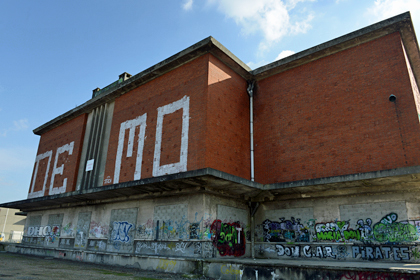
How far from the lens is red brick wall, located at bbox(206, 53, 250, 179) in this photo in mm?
15930

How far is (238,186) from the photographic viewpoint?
1509 cm

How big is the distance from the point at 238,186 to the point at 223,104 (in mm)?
4878

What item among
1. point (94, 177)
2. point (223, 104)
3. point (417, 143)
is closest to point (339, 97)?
point (417, 143)

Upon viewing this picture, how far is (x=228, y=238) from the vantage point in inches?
623

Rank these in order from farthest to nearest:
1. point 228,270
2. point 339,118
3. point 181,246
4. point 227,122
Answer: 1. point 227,122
2. point 339,118
3. point 181,246
4. point 228,270

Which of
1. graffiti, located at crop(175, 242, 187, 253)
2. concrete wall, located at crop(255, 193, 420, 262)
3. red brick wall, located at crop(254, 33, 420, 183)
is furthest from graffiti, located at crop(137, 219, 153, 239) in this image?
red brick wall, located at crop(254, 33, 420, 183)

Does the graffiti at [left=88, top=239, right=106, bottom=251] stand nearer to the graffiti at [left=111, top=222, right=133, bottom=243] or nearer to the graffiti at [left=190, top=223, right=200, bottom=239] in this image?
the graffiti at [left=111, top=222, right=133, bottom=243]

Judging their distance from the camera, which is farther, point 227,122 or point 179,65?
point 179,65

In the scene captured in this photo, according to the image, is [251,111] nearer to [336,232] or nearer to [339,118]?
[339,118]

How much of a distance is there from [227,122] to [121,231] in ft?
31.0

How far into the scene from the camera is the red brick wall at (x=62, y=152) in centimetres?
2442

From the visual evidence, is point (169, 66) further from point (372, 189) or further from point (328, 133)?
point (372, 189)

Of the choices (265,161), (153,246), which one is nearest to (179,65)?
(265,161)

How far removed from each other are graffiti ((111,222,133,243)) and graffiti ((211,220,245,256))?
231 inches
